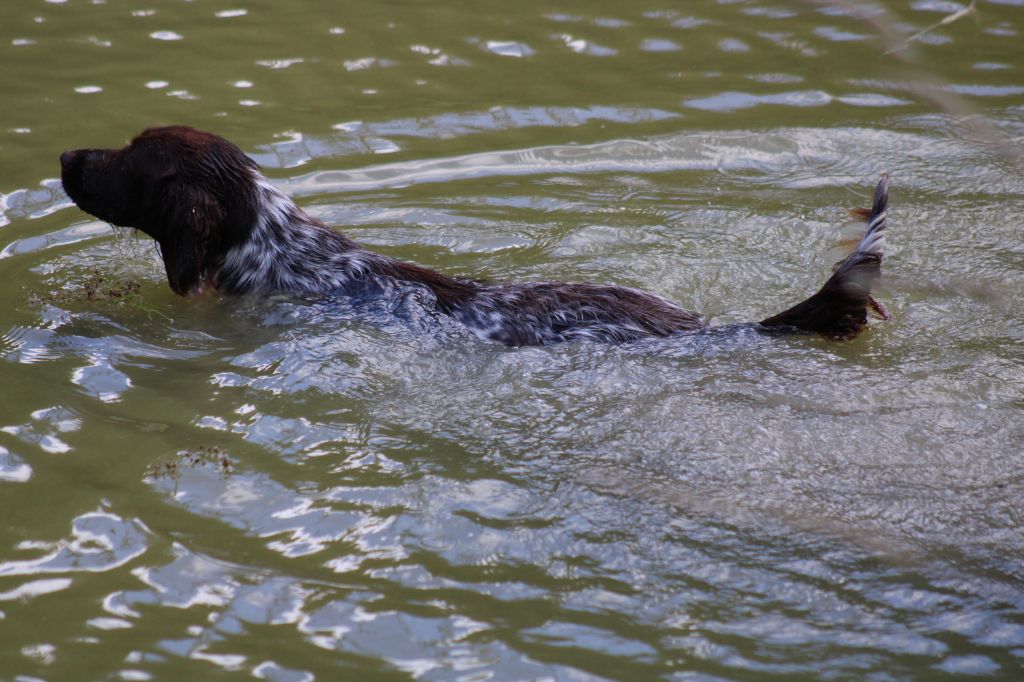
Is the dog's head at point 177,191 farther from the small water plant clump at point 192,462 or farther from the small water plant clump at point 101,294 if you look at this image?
the small water plant clump at point 192,462

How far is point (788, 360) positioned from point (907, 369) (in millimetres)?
595

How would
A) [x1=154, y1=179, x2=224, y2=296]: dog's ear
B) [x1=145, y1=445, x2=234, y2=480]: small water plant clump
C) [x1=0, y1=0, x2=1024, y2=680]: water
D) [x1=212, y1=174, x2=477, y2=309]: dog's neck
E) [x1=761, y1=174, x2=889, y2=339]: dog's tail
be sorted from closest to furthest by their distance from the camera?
[x1=0, y1=0, x2=1024, y2=680]: water, [x1=145, y1=445, x2=234, y2=480]: small water plant clump, [x1=761, y1=174, x2=889, y2=339]: dog's tail, [x1=154, y1=179, x2=224, y2=296]: dog's ear, [x1=212, y1=174, x2=477, y2=309]: dog's neck

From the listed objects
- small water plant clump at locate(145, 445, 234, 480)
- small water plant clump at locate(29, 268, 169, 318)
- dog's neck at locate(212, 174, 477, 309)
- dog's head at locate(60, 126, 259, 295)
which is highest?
dog's head at locate(60, 126, 259, 295)

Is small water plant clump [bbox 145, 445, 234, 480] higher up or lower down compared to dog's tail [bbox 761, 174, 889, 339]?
lower down

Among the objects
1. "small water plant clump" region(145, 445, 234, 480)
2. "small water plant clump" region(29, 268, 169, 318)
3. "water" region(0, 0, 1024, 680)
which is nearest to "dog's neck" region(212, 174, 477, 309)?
"water" region(0, 0, 1024, 680)

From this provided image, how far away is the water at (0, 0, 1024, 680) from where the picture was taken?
145 inches

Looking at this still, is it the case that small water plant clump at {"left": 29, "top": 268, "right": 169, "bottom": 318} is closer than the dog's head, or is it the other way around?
the dog's head

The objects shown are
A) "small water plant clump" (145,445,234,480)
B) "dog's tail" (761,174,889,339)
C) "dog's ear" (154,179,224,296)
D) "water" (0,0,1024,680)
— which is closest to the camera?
"water" (0,0,1024,680)

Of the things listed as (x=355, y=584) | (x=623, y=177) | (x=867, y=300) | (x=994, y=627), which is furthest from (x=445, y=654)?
(x=623, y=177)

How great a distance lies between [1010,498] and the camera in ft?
14.2

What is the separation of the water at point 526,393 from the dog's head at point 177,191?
1.34 ft

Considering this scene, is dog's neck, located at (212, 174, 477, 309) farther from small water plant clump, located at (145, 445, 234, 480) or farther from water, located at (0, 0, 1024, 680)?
small water plant clump, located at (145, 445, 234, 480)

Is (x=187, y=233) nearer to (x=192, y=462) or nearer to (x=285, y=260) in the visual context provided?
(x=285, y=260)

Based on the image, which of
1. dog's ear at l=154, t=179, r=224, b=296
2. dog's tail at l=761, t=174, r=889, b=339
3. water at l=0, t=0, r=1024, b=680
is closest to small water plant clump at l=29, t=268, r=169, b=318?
water at l=0, t=0, r=1024, b=680
